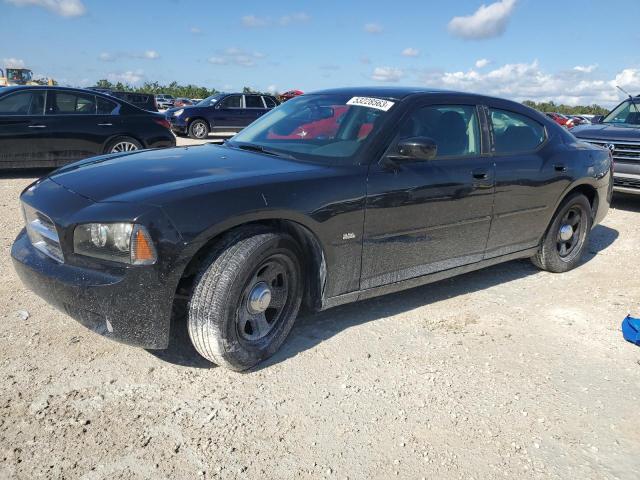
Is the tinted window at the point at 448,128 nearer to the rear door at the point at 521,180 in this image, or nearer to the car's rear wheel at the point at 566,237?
the rear door at the point at 521,180

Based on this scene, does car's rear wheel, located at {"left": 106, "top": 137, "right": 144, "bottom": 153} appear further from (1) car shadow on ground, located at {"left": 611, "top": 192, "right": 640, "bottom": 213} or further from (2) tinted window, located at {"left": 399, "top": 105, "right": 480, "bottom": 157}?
(1) car shadow on ground, located at {"left": 611, "top": 192, "right": 640, "bottom": 213}

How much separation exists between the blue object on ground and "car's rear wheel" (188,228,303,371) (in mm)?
2264

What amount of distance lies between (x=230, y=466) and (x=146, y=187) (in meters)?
1.41

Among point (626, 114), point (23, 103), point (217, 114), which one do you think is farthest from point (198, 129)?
point (626, 114)

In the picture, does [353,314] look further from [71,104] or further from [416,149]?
[71,104]

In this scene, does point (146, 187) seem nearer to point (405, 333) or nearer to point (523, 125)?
point (405, 333)

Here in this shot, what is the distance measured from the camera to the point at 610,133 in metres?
8.25

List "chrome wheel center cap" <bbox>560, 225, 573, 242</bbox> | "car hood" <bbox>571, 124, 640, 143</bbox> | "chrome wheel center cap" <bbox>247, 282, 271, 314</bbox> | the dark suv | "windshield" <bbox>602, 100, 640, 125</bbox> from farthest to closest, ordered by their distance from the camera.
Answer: the dark suv
"windshield" <bbox>602, 100, 640, 125</bbox>
"car hood" <bbox>571, 124, 640, 143</bbox>
"chrome wheel center cap" <bbox>560, 225, 573, 242</bbox>
"chrome wheel center cap" <bbox>247, 282, 271, 314</bbox>

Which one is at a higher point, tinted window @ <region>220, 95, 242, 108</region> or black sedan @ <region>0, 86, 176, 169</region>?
tinted window @ <region>220, 95, 242, 108</region>

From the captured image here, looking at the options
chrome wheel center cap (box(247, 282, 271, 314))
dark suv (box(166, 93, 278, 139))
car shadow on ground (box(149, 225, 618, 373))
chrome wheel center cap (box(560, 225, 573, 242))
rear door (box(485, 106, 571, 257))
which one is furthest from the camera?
→ dark suv (box(166, 93, 278, 139))

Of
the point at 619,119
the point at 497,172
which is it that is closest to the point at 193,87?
the point at 619,119

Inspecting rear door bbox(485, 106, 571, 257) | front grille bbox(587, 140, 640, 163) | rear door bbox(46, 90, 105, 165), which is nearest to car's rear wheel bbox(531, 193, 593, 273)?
rear door bbox(485, 106, 571, 257)

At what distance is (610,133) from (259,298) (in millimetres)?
7406

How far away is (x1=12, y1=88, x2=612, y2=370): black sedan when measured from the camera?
2588 mm
